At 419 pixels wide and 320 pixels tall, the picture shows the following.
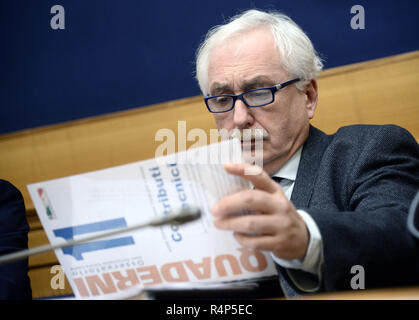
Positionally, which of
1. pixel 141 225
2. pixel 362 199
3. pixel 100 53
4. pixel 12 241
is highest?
pixel 100 53

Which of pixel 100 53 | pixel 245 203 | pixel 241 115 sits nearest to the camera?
pixel 245 203

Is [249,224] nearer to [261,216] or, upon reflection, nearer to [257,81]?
[261,216]

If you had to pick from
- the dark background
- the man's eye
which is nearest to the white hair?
the man's eye

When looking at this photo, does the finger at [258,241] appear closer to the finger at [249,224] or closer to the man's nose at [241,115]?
the finger at [249,224]

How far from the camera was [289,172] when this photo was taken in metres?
1.23

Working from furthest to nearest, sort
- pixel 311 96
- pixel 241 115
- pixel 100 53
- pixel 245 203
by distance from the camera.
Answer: pixel 100 53 → pixel 311 96 → pixel 241 115 → pixel 245 203

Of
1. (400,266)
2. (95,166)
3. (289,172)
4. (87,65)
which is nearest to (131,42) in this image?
(87,65)

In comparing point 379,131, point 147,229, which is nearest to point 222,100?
point 379,131

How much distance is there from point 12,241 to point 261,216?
2.92 feet

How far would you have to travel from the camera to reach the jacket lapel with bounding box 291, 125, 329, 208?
1.02 m

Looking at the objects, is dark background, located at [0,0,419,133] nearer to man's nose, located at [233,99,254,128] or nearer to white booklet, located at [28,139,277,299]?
man's nose, located at [233,99,254,128]

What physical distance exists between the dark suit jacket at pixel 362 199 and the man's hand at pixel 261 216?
0.08 meters

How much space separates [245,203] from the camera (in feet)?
1.98

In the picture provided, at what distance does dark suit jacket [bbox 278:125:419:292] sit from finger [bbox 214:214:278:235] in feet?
0.37
